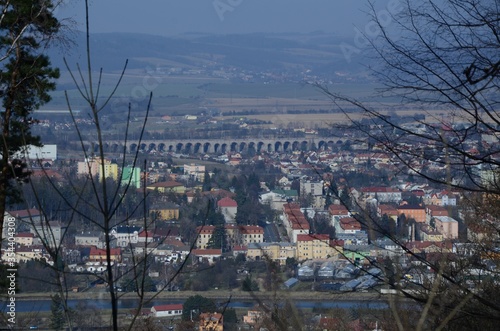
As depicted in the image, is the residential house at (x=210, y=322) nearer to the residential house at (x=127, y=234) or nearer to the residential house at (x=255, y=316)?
the residential house at (x=255, y=316)

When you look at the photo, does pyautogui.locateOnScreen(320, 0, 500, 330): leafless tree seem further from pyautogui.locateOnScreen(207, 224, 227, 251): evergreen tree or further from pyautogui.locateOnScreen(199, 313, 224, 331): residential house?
pyautogui.locateOnScreen(207, 224, 227, 251): evergreen tree

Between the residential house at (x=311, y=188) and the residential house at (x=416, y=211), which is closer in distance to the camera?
the residential house at (x=416, y=211)

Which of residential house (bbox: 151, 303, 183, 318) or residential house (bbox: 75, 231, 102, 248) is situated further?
residential house (bbox: 75, 231, 102, 248)

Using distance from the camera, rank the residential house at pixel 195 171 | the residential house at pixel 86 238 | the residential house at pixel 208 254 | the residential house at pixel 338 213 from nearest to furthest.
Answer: the residential house at pixel 338 213
the residential house at pixel 86 238
the residential house at pixel 208 254
the residential house at pixel 195 171

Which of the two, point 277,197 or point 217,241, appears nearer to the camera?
point 217,241

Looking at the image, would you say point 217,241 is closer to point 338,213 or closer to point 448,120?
point 338,213

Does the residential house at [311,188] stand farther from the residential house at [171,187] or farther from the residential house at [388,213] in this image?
the residential house at [388,213]

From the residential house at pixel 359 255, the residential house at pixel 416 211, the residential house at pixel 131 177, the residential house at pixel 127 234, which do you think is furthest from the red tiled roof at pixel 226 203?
the residential house at pixel 359 255

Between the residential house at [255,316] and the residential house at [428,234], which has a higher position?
the residential house at [428,234]

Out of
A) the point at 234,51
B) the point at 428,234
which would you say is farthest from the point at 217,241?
the point at 234,51

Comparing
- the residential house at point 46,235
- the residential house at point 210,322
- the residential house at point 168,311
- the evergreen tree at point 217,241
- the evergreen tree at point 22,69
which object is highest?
the evergreen tree at point 22,69

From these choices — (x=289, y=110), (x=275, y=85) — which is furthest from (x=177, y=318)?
(x=275, y=85)

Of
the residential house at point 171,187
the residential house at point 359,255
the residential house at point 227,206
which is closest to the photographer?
the residential house at point 359,255

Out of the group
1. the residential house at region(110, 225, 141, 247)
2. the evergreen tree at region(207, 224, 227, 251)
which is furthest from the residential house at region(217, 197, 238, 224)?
the residential house at region(110, 225, 141, 247)
